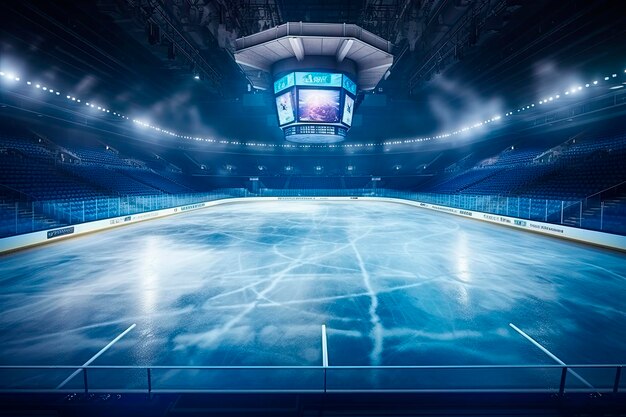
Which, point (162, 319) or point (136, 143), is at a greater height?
point (136, 143)

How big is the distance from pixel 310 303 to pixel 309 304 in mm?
55

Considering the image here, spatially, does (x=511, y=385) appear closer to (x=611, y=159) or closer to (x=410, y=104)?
(x=611, y=159)

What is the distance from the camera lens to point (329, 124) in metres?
16.8

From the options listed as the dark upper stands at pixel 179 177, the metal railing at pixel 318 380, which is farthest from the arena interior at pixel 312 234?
the dark upper stands at pixel 179 177

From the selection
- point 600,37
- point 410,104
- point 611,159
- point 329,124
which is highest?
point 410,104

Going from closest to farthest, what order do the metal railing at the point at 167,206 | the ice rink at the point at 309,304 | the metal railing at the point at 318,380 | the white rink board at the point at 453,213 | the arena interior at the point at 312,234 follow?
the metal railing at the point at 318,380 → the arena interior at the point at 312,234 → the ice rink at the point at 309,304 → the white rink board at the point at 453,213 → the metal railing at the point at 167,206

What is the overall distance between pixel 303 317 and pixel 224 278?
3090 mm

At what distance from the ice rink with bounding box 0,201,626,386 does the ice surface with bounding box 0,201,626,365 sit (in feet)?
0.11

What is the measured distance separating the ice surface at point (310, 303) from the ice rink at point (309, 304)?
0.03 meters

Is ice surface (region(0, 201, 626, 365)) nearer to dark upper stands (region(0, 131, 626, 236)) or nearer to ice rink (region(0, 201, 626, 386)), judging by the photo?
ice rink (region(0, 201, 626, 386))

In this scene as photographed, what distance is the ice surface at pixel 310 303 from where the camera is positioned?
415cm

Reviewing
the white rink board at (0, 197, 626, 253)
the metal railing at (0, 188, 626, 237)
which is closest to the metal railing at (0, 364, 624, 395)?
the white rink board at (0, 197, 626, 253)

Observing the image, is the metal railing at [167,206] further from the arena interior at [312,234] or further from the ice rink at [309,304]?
the ice rink at [309,304]

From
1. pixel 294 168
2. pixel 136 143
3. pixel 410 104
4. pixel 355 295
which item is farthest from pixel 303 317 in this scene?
pixel 294 168
